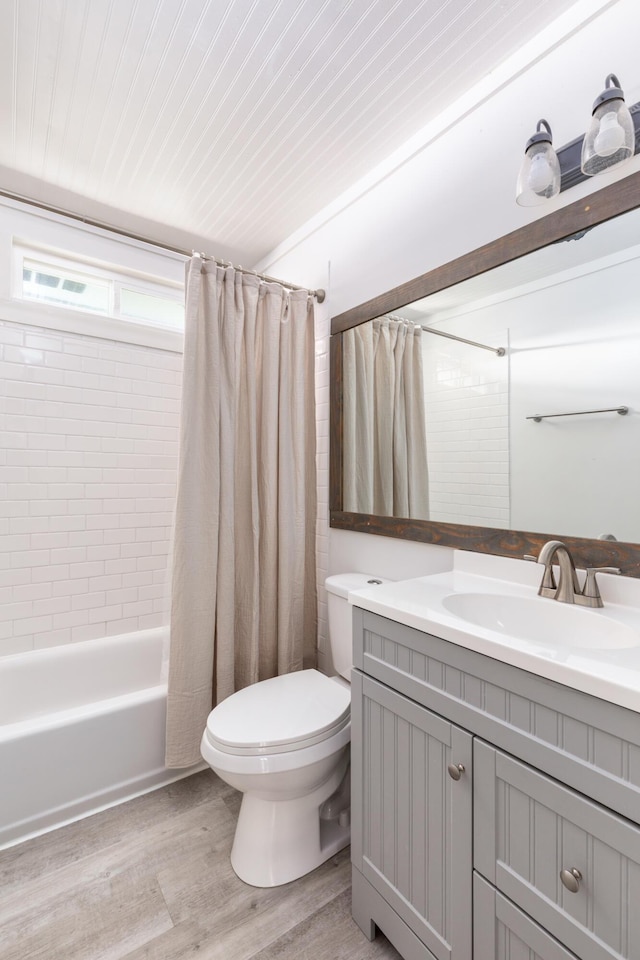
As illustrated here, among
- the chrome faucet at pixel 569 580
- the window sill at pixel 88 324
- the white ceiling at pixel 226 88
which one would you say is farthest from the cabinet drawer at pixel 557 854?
the window sill at pixel 88 324

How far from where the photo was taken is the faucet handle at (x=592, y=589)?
103 centimetres

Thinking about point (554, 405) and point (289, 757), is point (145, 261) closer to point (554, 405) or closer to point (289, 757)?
point (554, 405)

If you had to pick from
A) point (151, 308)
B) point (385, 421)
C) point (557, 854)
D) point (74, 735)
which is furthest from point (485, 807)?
point (151, 308)

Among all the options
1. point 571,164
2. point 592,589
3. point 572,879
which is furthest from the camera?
point 571,164

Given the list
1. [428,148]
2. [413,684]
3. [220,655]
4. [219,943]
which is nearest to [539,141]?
[428,148]

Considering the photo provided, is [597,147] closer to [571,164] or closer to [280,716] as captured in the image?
[571,164]

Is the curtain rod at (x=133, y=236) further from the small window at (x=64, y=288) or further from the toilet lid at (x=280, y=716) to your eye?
the toilet lid at (x=280, y=716)

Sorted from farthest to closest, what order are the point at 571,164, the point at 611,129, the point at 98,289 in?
the point at 98,289, the point at 571,164, the point at 611,129

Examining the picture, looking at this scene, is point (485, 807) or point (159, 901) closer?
point (485, 807)

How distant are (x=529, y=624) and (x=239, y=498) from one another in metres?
1.20

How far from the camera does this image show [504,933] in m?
0.82

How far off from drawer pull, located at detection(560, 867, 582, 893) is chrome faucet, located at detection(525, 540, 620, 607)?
52 cm

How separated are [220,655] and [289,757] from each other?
633 millimetres

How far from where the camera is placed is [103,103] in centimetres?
148
